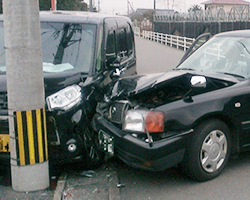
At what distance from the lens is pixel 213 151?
4.12 m

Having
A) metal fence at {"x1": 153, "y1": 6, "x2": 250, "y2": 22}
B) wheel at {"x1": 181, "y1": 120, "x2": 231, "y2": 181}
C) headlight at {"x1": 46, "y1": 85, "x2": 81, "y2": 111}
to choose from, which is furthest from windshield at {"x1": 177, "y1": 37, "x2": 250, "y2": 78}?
metal fence at {"x1": 153, "y1": 6, "x2": 250, "y2": 22}

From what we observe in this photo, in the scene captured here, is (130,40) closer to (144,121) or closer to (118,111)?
(118,111)

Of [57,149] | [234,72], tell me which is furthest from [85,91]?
[234,72]

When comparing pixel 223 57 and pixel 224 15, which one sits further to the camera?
pixel 224 15

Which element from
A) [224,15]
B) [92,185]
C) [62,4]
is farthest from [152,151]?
[62,4]

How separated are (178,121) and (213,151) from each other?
0.60 m

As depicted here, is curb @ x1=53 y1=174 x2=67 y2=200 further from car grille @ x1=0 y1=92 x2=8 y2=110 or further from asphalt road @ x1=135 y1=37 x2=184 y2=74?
asphalt road @ x1=135 y1=37 x2=184 y2=74

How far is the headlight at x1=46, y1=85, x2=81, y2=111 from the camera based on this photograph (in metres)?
4.15

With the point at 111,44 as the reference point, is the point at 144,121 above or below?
below

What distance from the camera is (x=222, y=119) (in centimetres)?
425

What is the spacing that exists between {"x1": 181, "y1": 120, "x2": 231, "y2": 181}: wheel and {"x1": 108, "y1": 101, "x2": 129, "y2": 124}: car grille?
82 centimetres

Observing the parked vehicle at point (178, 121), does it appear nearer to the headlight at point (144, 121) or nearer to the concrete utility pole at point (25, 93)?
the headlight at point (144, 121)

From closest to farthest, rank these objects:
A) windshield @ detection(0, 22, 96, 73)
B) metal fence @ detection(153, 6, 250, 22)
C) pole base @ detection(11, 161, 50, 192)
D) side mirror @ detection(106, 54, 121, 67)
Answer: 1. pole base @ detection(11, 161, 50, 192)
2. windshield @ detection(0, 22, 96, 73)
3. side mirror @ detection(106, 54, 121, 67)
4. metal fence @ detection(153, 6, 250, 22)

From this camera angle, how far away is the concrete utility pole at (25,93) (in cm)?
372
